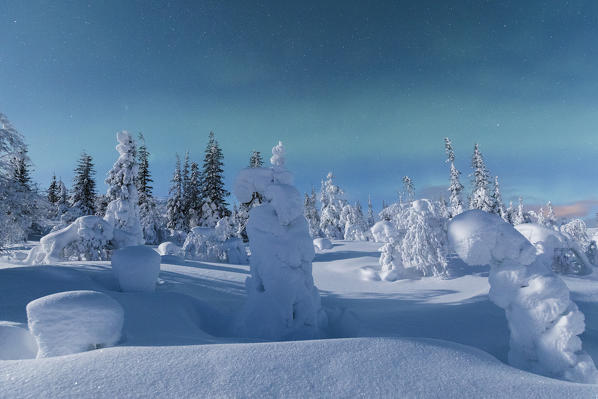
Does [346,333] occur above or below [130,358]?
below

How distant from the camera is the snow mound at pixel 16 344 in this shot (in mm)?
4230

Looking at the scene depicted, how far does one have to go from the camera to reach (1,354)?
4.14 metres

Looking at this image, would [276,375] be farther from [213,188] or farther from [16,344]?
[213,188]

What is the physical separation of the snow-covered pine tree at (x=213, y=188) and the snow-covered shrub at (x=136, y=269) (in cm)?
1913

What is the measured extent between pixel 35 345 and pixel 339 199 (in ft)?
116

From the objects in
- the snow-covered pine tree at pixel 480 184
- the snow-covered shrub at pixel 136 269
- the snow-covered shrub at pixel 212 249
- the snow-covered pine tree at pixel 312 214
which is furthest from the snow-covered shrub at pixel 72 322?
the snow-covered pine tree at pixel 312 214

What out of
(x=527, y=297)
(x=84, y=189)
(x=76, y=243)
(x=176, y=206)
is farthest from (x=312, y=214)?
(x=527, y=297)

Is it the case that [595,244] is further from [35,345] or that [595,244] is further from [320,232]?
[320,232]

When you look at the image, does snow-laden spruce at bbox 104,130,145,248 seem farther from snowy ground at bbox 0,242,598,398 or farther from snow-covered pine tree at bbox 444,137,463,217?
snow-covered pine tree at bbox 444,137,463,217

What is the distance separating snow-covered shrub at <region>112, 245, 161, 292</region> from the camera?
8805 millimetres

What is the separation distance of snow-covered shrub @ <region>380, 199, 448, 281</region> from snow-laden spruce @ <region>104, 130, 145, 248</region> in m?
14.9

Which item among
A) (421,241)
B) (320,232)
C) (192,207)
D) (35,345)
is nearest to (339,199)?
(320,232)

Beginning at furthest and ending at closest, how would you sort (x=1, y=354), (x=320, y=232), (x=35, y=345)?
(x=320, y=232)
(x=35, y=345)
(x=1, y=354)

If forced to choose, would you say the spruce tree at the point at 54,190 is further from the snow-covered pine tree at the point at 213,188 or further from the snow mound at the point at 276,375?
the snow mound at the point at 276,375
